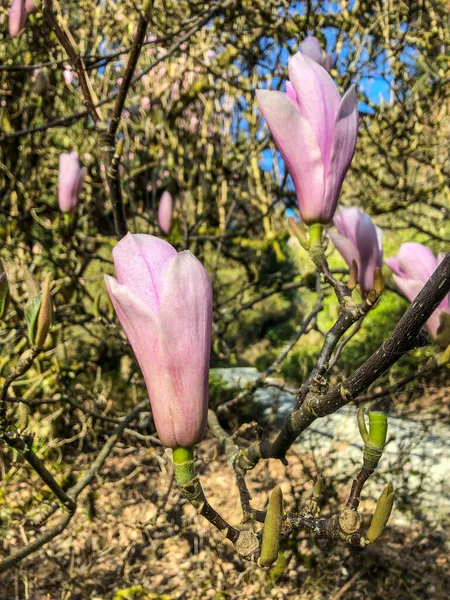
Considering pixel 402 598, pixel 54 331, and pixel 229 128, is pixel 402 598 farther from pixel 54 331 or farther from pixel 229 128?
pixel 229 128

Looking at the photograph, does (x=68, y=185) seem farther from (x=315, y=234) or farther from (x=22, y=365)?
(x=315, y=234)

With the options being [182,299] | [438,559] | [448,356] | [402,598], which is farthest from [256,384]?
[438,559]

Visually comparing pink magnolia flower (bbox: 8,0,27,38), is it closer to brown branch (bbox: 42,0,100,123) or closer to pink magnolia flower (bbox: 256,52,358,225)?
brown branch (bbox: 42,0,100,123)

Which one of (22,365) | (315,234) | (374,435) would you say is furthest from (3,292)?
(374,435)

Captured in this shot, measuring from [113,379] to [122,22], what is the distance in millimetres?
2139

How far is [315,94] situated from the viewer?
65cm

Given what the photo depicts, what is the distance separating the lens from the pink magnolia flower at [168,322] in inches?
20.3

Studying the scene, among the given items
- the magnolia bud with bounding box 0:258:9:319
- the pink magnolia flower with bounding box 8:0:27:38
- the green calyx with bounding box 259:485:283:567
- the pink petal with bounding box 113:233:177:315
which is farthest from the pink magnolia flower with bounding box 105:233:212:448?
the pink magnolia flower with bounding box 8:0:27:38

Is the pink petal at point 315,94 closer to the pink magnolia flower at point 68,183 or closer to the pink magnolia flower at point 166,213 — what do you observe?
the pink magnolia flower at point 68,183

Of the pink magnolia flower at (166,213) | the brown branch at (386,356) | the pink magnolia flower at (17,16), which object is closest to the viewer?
the brown branch at (386,356)

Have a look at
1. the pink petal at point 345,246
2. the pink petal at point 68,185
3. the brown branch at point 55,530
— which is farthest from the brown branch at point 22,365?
the pink petal at point 68,185

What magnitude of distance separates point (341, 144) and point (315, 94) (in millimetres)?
72

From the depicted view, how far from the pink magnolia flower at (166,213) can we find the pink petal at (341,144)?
1.19 metres

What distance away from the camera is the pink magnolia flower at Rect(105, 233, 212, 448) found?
516 millimetres
